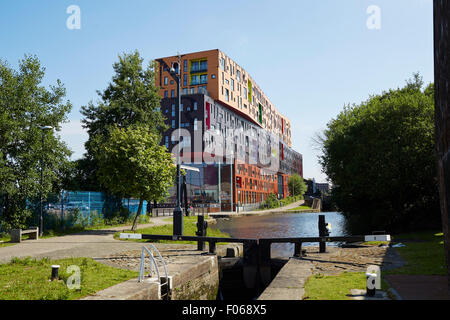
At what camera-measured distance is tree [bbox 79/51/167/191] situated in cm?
2611

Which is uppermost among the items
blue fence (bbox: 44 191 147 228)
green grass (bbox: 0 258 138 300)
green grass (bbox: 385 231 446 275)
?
blue fence (bbox: 44 191 147 228)

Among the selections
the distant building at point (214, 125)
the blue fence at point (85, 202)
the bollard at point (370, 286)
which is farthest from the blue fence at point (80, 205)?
the distant building at point (214, 125)

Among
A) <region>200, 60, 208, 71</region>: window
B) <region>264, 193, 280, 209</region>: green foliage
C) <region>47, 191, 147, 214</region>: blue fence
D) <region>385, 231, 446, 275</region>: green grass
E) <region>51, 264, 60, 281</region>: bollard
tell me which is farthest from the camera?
<region>264, 193, 280, 209</region>: green foliage

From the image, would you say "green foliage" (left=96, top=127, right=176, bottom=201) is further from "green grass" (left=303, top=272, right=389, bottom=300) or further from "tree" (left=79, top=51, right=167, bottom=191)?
"green grass" (left=303, top=272, right=389, bottom=300)

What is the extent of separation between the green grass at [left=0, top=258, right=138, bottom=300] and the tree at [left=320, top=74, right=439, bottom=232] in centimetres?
1795

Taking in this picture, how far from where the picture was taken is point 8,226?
17.6 metres

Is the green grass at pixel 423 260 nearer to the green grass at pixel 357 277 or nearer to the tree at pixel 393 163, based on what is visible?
the green grass at pixel 357 277

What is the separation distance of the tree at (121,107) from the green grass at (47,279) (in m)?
16.7

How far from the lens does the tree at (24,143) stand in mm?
17391

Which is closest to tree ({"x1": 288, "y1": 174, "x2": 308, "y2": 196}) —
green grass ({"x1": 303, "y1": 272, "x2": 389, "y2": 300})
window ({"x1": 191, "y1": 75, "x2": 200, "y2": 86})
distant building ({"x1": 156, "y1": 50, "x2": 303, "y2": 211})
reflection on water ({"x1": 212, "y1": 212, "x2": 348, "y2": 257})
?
distant building ({"x1": 156, "y1": 50, "x2": 303, "y2": 211})

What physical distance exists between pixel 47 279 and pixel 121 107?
20501 millimetres

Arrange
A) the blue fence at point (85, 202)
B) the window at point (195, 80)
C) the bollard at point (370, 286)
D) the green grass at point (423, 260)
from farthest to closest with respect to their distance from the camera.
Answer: the window at point (195, 80) → the blue fence at point (85, 202) → the green grass at point (423, 260) → the bollard at point (370, 286)

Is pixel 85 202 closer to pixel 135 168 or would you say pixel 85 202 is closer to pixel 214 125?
pixel 135 168
